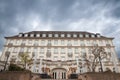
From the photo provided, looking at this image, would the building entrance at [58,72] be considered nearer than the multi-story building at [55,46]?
Yes

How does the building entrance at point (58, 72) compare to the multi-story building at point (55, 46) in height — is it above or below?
below

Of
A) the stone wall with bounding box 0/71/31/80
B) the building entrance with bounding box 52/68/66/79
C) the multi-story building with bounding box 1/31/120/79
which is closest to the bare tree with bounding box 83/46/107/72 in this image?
the multi-story building with bounding box 1/31/120/79

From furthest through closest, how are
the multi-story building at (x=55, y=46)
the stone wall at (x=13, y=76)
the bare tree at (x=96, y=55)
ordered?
the multi-story building at (x=55, y=46)
the bare tree at (x=96, y=55)
the stone wall at (x=13, y=76)

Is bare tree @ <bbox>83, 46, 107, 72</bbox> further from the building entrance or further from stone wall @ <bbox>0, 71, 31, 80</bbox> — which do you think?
stone wall @ <bbox>0, 71, 31, 80</bbox>

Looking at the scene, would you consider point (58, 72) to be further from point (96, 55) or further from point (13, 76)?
point (13, 76)

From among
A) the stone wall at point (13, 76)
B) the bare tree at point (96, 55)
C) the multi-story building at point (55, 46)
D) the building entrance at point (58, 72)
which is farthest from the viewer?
the multi-story building at point (55, 46)

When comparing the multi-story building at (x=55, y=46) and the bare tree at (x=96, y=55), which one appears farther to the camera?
the multi-story building at (x=55, y=46)

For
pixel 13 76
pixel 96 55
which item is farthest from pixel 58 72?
pixel 13 76

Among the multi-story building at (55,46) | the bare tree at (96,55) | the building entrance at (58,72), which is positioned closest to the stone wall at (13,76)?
the bare tree at (96,55)

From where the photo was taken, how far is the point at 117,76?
552 inches

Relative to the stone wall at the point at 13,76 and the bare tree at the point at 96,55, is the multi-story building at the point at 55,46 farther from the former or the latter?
the stone wall at the point at 13,76

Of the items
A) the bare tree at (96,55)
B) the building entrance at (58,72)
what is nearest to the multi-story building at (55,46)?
the building entrance at (58,72)

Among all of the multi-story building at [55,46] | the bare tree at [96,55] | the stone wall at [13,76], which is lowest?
the stone wall at [13,76]

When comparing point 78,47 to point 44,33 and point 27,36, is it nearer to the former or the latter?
point 44,33
